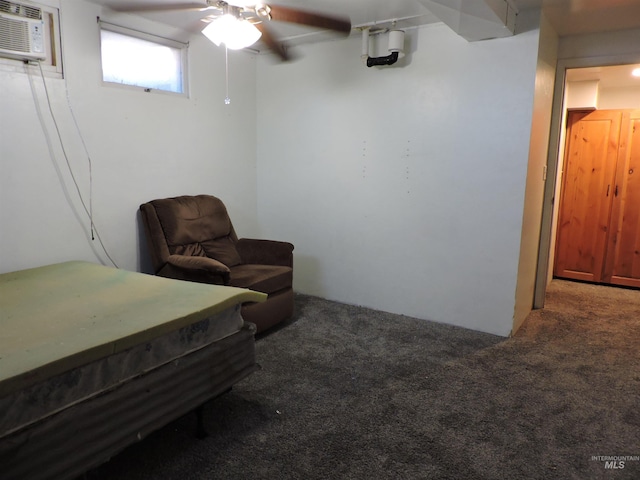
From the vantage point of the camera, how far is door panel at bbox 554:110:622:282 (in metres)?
4.76

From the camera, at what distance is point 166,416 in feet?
5.90

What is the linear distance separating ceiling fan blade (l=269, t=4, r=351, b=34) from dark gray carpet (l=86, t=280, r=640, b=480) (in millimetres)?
1989

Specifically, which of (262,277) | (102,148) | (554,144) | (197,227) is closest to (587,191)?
(554,144)

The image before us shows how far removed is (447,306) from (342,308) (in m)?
0.90

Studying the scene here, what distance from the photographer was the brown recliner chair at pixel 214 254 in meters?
3.08

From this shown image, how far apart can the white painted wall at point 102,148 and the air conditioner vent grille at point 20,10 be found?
Result: 18cm

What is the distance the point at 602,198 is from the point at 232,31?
436cm

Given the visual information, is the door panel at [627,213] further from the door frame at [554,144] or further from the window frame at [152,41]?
the window frame at [152,41]

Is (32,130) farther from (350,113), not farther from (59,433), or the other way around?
(350,113)

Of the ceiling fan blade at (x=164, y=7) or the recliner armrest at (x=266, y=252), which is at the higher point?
the ceiling fan blade at (x=164, y=7)

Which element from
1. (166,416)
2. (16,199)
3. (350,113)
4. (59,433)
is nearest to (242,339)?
(166,416)

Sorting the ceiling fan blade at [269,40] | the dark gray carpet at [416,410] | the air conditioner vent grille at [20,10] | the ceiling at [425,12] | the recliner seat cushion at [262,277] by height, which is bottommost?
the dark gray carpet at [416,410]

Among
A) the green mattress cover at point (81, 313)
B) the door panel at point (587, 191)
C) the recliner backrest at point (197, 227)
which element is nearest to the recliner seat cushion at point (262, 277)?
the recliner backrest at point (197, 227)

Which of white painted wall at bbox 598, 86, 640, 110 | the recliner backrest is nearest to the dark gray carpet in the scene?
the recliner backrest
